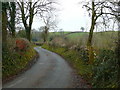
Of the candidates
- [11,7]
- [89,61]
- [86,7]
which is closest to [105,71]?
[89,61]

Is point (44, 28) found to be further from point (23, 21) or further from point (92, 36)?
point (92, 36)

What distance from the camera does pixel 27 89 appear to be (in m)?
9.05

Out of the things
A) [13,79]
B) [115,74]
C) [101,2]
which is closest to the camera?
[115,74]

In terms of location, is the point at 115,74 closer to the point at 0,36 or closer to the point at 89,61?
the point at 89,61

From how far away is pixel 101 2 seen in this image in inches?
757

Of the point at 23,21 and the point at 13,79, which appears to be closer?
the point at 13,79

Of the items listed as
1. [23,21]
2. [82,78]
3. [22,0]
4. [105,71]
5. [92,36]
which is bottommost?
[82,78]

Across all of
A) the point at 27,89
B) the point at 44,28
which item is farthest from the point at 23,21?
the point at 44,28

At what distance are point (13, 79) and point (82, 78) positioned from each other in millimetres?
4927

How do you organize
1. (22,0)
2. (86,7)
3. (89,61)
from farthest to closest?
1. (22,0)
2. (86,7)
3. (89,61)

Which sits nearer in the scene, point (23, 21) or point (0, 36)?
point (0, 36)

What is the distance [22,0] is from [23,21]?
12.4ft

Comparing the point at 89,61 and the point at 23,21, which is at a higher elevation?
the point at 23,21

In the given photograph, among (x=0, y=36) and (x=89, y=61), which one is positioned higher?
(x=0, y=36)
